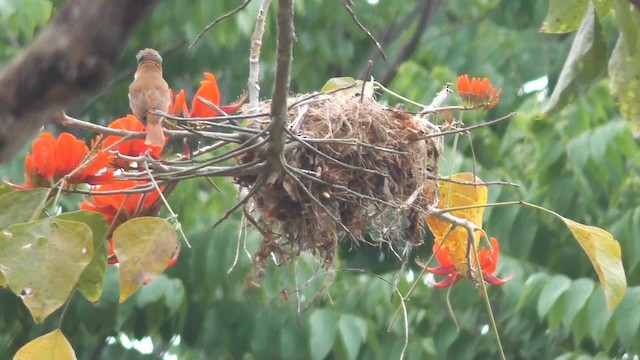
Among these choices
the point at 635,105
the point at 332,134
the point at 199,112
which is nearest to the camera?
the point at 635,105

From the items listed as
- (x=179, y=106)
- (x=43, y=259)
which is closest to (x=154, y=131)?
(x=179, y=106)

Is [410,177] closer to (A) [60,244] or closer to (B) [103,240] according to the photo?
(B) [103,240]

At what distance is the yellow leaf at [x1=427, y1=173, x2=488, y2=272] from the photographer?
2143mm

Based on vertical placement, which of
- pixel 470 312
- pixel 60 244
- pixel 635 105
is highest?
pixel 635 105

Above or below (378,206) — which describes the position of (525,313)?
below

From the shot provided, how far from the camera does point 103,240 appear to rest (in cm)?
170

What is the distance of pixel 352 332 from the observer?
3.94 metres

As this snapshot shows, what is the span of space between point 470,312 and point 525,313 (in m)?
0.36

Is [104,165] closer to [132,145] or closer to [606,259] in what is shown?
[132,145]

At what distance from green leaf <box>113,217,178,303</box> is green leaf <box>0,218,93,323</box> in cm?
5

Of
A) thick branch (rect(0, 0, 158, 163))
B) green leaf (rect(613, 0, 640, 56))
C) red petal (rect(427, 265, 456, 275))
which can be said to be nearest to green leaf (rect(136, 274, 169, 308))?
red petal (rect(427, 265, 456, 275))

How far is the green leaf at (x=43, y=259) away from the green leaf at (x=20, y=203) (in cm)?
11

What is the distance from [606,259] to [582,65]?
1.34 ft

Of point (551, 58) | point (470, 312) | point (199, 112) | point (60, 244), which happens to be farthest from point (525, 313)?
point (60, 244)
